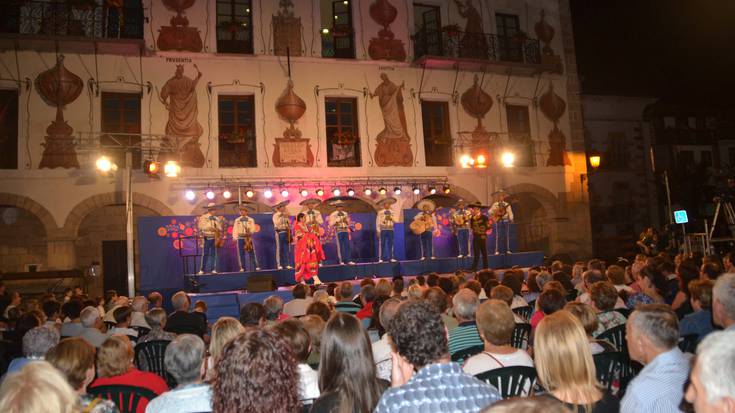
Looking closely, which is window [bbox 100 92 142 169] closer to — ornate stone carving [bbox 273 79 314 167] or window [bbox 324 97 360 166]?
ornate stone carving [bbox 273 79 314 167]

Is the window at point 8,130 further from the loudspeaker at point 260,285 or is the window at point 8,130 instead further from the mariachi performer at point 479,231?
the mariachi performer at point 479,231

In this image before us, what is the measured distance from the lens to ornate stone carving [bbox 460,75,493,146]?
18.8 m

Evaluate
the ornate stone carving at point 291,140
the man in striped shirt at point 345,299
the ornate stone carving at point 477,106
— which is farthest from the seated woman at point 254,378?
the ornate stone carving at point 477,106

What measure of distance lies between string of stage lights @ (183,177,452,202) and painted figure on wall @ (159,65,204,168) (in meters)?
0.91

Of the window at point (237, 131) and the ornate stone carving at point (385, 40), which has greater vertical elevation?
the ornate stone carving at point (385, 40)

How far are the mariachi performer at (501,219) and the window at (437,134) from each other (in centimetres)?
252

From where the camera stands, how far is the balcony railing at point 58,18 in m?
15.2

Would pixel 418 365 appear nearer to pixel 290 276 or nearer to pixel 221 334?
pixel 221 334

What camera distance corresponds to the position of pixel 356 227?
1677 cm

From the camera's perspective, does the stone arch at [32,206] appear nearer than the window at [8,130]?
Yes

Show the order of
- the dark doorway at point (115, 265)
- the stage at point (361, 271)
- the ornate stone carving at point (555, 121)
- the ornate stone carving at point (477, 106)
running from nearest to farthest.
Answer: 1. the stage at point (361, 271)
2. the dark doorway at point (115, 265)
3. the ornate stone carving at point (477, 106)
4. the ornate stone carving at point (555, 121)

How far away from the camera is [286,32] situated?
17203mm

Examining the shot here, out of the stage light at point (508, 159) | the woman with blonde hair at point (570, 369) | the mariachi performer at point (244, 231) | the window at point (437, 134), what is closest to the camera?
the woman with blonde hair at point (570, 369)

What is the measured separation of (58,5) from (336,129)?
8828mm
